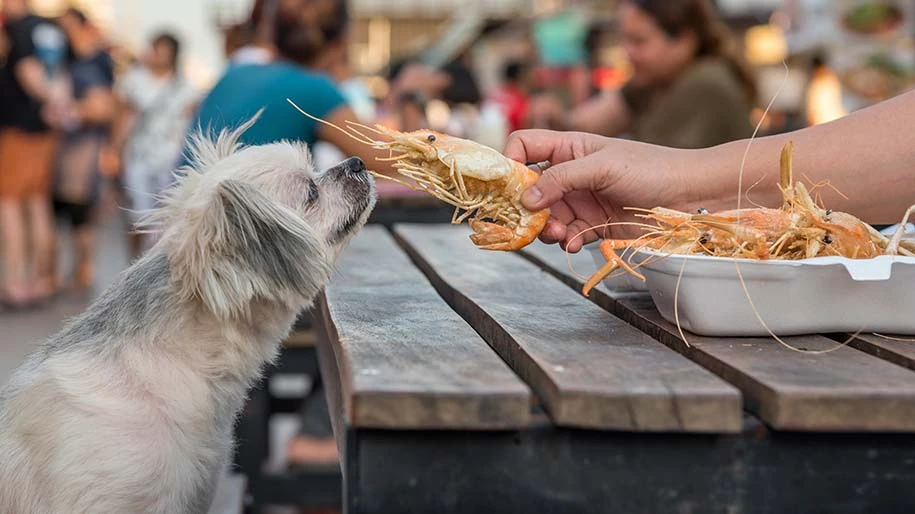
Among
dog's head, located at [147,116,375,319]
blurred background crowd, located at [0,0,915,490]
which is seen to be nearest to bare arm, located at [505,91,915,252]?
blurred background crowd, located at [0,0,915,490]

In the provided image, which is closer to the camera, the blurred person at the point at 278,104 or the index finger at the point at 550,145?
the index finger at the point at 550,145

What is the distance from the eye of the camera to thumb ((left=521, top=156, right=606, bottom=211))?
7.07ft

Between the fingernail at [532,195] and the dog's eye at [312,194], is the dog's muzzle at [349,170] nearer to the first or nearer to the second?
the dog's eye at [312,194]

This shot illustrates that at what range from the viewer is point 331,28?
5.40 metres

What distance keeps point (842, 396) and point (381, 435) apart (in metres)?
0.63

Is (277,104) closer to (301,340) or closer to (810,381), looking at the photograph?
(301,340)

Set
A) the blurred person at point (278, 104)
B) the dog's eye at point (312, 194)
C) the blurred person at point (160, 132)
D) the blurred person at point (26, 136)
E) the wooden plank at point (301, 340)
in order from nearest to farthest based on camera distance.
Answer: the dog's eye at point (312, 194)
the blurred person at point (278, 104)
the wooden plank at point (301, 340)
the blurred person at point (26, 136)
the blurred person at point (160, 132)

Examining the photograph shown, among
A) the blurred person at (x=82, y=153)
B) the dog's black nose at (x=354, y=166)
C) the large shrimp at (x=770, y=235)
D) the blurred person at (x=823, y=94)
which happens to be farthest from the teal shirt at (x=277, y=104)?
the blurred person at (x=82, y=153)

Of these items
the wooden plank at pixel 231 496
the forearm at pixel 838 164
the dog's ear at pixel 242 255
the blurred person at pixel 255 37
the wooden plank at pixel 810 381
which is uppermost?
the blurred person at pixel 255 37

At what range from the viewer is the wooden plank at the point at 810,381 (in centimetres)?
147

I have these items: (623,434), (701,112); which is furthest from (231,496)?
(623,434)

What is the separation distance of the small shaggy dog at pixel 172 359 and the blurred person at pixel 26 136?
712 cm

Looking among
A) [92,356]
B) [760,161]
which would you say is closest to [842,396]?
[760,161]

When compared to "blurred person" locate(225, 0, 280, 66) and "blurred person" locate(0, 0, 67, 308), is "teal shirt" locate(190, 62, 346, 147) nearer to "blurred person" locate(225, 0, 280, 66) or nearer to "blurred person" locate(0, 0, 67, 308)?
"blurred person" locate(225, 0, 280, 66)
